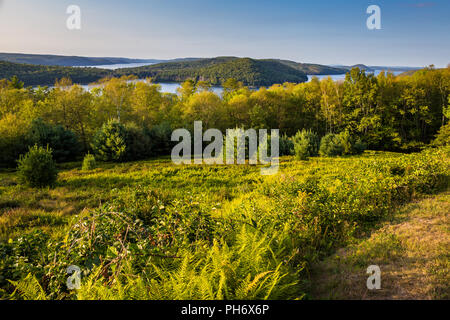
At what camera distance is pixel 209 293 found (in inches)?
87.7

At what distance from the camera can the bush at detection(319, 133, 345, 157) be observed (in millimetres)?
20172

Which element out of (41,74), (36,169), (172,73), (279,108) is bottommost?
(36,169)

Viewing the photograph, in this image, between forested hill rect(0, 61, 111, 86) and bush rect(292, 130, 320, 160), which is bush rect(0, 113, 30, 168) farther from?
forested hill rect(0, 61, 111, 86)

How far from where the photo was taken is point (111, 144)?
2212 centimetres

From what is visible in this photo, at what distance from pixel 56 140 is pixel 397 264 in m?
27.7

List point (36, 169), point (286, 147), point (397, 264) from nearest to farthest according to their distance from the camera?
point (397, 264)
point (36, 169)
point (286, 147)

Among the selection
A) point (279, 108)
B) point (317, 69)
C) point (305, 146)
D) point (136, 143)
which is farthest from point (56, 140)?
point (317, 69)

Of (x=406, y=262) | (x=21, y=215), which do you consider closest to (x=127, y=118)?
(x=21, y=215)

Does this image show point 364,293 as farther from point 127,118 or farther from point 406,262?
point 127,118

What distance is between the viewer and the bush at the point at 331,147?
794 inches

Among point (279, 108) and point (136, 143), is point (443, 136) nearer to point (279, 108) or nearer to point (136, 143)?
point (279, 108)

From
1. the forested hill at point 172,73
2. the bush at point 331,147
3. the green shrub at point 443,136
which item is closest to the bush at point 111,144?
the bush at point 331,147

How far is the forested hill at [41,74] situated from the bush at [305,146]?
5695cm

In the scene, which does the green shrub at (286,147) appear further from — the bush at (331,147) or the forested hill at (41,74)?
the forested hill at (41,74)
